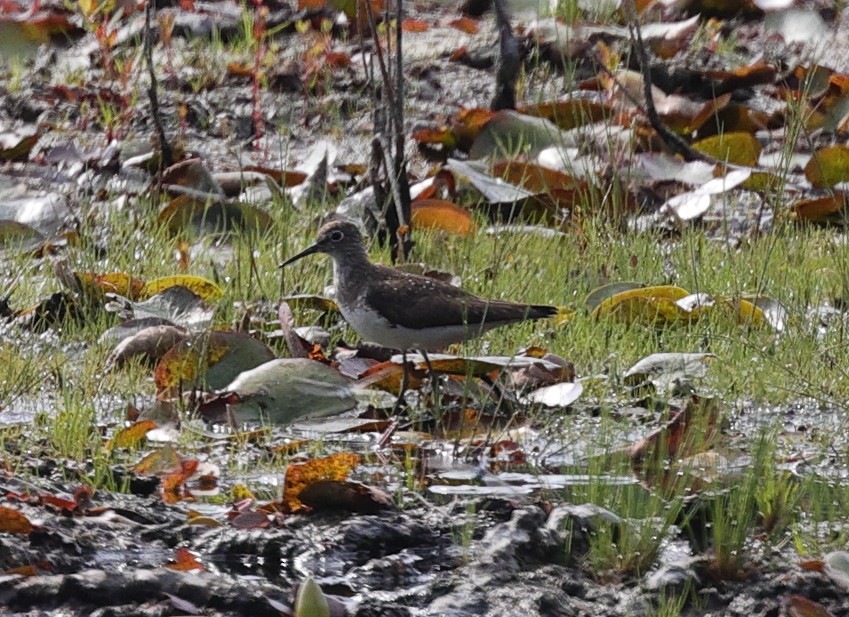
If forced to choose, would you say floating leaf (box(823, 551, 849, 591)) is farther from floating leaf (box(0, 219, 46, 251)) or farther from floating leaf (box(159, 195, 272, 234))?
floating leaf (box(0, 219, 46, 251))

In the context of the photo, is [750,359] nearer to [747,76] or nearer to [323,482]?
[323,482]

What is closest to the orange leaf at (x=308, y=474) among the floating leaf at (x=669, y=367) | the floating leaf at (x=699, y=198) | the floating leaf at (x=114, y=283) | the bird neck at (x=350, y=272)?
the bird neck at (x=350, y=272)

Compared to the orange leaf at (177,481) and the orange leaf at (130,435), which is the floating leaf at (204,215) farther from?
the orange leaf at (177,481)

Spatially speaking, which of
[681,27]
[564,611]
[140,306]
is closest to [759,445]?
[564,611]

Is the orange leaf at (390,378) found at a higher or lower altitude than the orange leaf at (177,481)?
lower

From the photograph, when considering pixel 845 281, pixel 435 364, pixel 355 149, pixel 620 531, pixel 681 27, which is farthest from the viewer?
pixel 681 27

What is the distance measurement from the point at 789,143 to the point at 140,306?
7.81 ft

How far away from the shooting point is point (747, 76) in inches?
336

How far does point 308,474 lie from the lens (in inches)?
158

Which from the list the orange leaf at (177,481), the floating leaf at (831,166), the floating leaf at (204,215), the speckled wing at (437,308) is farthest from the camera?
the floating leaf at (831,166)

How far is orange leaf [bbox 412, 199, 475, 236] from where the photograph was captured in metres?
6.62

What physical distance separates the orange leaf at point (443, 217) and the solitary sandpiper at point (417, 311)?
1.27 metres

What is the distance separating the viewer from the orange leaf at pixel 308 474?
13.1 feet

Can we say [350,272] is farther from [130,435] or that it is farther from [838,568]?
[838,568]
